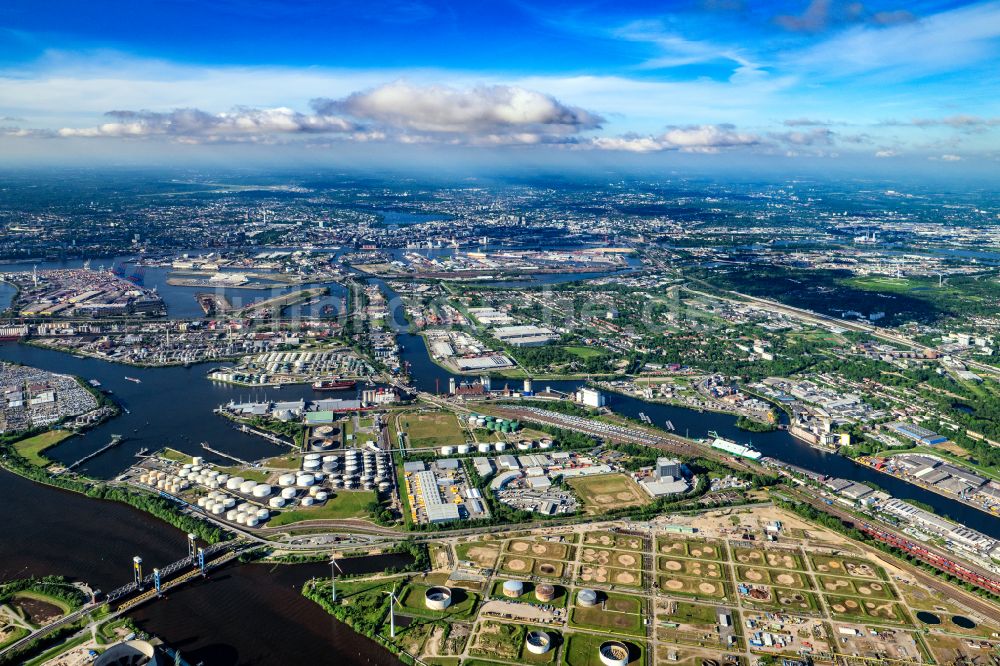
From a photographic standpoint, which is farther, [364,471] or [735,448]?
[735,448]

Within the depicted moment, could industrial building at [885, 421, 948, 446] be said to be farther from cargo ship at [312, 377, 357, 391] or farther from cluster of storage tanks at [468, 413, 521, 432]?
cargo ship at [312, 377, 357, 391]

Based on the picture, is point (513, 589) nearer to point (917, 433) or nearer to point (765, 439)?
point (765, 439)

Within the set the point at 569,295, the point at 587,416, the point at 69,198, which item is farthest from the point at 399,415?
the point at 69,198

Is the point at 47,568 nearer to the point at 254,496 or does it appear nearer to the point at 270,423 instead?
the point at 254,496

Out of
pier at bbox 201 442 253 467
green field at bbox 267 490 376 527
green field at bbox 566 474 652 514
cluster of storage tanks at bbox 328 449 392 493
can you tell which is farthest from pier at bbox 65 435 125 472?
green field at bbox 566 474 652 514

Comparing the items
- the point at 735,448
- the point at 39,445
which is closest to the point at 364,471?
the point at 39,445

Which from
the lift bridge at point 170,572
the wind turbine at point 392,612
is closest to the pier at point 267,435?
the lift bridge at point 170,572
